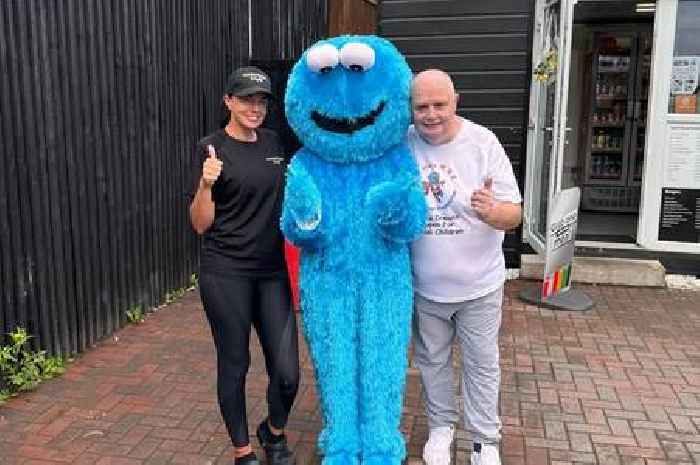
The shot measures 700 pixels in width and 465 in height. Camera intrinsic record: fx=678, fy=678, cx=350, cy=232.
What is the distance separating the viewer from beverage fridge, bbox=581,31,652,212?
29.3 ft

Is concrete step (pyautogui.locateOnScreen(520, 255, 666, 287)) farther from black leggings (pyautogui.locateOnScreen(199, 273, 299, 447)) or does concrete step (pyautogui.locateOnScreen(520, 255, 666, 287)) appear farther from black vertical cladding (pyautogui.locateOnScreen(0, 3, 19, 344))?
black vertical cladding (pyautogui.locateOnScreen(0, 3, 19, 344))

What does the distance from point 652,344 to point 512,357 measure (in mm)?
1117

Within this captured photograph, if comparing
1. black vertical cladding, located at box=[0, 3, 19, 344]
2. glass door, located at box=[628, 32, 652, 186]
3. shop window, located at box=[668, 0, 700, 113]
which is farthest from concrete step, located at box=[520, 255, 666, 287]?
black vertical cladding, located at box=[0, 3, 19, 344]

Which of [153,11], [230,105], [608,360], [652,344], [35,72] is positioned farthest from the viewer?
[153,11]

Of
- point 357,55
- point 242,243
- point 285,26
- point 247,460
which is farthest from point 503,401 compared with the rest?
point 285,26

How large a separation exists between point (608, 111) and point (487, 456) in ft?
24.3

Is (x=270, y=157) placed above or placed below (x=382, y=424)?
above

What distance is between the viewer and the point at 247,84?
8.93 ft

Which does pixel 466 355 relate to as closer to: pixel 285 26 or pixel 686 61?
pixel 686 61

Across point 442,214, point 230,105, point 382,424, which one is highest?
point 230,105

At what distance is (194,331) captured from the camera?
5.12 metres

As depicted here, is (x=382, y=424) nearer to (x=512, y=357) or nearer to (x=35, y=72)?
(x=512, y=357)

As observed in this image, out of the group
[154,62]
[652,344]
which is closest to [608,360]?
[652,344]

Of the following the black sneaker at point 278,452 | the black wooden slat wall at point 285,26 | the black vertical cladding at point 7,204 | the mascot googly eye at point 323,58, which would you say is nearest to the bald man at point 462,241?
the mascot googly eye at point 323,58
